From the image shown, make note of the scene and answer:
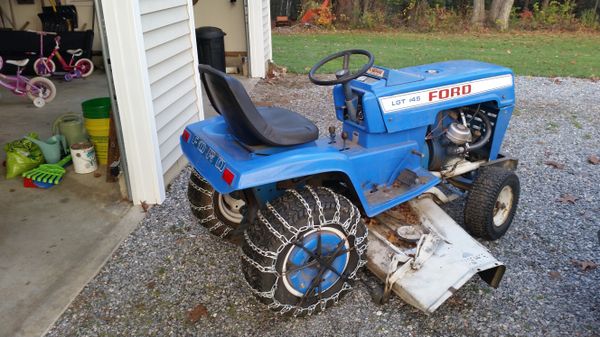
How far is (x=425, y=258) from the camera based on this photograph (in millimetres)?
2773

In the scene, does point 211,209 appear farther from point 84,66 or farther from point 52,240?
point 84,66

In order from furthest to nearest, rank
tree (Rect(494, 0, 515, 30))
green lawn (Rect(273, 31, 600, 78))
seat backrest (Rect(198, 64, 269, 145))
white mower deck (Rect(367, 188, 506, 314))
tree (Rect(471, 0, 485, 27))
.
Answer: tree (Rect(471, 0, 485, 27))
tree (Rect(494, 0, 515, 30))
green lawn (Rect(273, 31, 600, 78))
white mower deck (Rect(367, 188, 506, 314))
seat backrest (Rect(198, 64, 269, 145))

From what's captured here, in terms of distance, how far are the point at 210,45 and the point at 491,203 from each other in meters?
5.57

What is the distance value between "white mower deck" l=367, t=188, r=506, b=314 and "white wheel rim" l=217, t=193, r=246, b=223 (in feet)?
A: 2.96

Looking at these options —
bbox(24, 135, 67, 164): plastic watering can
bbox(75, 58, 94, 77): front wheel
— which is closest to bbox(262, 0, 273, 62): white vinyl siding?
bbox(75, 58, 94, 77): front wheel

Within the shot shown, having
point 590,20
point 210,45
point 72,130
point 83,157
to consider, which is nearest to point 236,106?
point 83,157

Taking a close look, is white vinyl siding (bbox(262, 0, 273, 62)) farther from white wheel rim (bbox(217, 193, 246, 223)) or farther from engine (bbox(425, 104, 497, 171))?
white wheel rim (bbox(217, 193, 246, 223))

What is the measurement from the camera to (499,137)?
3641mm

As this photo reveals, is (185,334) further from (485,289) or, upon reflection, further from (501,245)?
(501,245)

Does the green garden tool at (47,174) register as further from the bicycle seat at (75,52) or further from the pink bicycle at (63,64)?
the bicycle seat at (75,52)

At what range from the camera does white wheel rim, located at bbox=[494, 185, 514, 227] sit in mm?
3363

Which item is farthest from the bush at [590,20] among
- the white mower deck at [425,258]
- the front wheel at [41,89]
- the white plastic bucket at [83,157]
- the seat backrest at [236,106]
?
the seat backrest at [236,106]

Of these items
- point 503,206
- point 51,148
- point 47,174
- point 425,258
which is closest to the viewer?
point 425,258

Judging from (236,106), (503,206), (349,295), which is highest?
(236,106)
